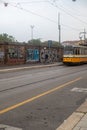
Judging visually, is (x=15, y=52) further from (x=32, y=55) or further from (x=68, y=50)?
(x=68, y=50)

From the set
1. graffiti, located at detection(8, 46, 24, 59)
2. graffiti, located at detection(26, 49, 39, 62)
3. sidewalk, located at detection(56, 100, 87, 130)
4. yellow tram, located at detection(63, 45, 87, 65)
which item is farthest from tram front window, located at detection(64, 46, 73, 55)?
sidewalk, located at detection(56, 100, 87, 130)

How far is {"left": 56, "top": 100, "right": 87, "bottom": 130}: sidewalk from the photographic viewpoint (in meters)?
8.47

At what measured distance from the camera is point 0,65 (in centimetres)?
4119

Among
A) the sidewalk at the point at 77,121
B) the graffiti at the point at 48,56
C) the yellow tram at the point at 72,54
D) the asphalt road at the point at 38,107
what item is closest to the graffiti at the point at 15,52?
the yellow tram at the point at 72,54

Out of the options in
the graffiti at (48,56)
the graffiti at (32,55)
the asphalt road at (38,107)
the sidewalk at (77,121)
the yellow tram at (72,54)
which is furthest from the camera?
the graffiti at (48,56)

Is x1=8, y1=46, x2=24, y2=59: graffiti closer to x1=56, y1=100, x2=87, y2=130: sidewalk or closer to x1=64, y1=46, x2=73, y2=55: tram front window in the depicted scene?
x1=64, y1=46, x2=73, y2=55: tram front window

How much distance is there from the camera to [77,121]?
9.19 meters

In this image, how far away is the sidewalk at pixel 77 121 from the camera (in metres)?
8.47

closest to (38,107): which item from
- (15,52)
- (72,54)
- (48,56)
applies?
(15,52)

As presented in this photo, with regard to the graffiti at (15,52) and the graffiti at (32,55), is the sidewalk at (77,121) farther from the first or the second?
the graffiti at (32,55)

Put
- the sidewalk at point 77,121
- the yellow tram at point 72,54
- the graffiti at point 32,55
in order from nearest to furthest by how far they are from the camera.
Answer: the sidewalk at point 77,121 < the yellow tram at point 72,54 < the graffiti at point 32,55

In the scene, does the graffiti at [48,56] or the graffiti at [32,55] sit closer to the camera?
the graffiti at [32,55]

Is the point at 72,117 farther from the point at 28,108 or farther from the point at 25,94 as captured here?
the point at 25,94

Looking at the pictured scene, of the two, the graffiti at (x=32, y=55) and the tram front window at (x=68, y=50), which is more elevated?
the tram front window at (x=68, y=50)
